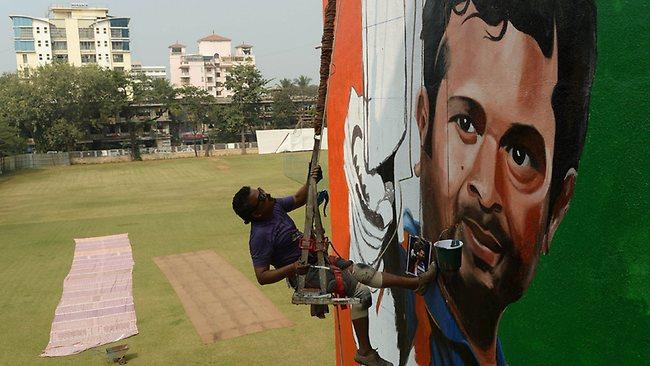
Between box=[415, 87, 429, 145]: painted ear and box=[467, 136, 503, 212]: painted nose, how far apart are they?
926 mm

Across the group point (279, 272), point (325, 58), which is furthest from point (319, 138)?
point (279, 272)

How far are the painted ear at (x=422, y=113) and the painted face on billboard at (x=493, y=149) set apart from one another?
24 millimetres

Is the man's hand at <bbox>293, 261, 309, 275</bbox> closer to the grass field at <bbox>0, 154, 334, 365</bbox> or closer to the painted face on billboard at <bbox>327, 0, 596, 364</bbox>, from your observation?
the painted face on billboard at <bbox>327, 0, 596, 364</bbox>

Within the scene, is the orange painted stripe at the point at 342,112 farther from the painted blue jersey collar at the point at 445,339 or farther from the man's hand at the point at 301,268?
the man's hand at the point at 301,268

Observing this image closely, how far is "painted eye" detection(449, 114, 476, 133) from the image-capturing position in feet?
13.9

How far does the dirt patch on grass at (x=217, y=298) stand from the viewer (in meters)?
13.1

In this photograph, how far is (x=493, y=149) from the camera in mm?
3973

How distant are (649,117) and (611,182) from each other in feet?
1.31

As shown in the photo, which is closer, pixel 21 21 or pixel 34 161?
pixel 34 161

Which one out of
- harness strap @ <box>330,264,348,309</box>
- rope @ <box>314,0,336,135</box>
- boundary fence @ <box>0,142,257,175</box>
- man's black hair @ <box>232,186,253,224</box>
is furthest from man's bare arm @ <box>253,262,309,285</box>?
boundary fence @ <box>0,142,257,175</box>

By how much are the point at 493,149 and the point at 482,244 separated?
0.77 m

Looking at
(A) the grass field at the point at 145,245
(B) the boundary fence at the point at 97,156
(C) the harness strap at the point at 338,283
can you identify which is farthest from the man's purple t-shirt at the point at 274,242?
(B) the boundary fence at the point at 97,156

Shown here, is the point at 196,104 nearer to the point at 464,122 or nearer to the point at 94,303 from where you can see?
the point at 94,303

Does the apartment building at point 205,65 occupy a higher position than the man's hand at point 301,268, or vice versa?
the apartment building at point 205,65
